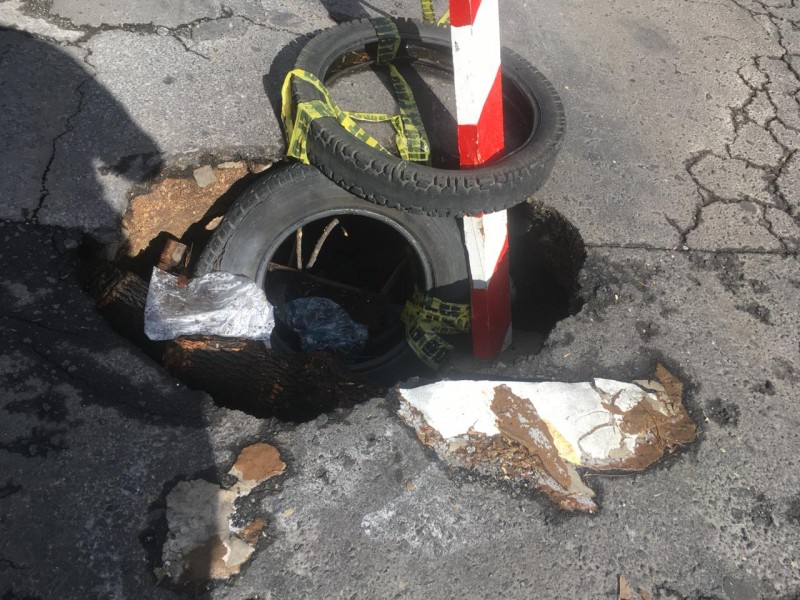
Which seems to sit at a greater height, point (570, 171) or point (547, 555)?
point (570, 171)

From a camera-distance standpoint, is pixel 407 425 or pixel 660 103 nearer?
pixel 407 425

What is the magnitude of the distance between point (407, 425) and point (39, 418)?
4.00 feet

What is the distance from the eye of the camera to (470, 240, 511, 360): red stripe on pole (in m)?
2.97

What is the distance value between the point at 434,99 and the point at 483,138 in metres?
0.86

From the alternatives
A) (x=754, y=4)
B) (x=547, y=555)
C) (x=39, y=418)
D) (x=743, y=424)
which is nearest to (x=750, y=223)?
(x=743, y=424)

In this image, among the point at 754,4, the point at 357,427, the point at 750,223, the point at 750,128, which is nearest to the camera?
the point at 357,427

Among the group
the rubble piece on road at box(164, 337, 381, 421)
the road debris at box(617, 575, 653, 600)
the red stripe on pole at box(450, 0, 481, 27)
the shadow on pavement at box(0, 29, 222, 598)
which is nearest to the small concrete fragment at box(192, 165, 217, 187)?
the shadow on pavement at box(0, 29, 222, 598)

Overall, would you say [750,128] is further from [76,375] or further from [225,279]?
[76,375]

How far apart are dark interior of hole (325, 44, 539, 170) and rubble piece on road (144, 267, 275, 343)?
1.03 m

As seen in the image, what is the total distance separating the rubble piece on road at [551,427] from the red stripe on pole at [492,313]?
62 cm

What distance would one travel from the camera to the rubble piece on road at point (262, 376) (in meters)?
2.44

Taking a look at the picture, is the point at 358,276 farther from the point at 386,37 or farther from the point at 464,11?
the point at 464,11

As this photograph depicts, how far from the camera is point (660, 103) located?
3.68 meters

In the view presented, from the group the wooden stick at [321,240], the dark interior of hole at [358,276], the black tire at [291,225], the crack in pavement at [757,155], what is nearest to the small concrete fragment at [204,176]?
the black tire at [291,225]
